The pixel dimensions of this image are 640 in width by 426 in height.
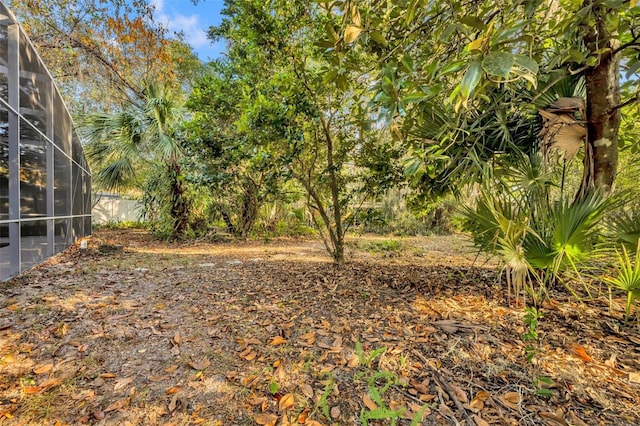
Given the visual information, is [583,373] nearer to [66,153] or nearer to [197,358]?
[197,358]

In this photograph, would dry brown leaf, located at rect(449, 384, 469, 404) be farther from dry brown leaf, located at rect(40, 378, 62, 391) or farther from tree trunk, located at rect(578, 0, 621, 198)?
dry brown leaf, located at rect(40, 378, 62, 391)

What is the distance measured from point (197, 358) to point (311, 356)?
79 cm

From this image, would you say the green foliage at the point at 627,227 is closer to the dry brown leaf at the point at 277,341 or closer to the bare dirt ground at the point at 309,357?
the bare dirt ground at the point at 309,357

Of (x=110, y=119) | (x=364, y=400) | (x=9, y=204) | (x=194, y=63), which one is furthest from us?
(x=194, y=63)

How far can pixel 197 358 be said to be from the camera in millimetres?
2025

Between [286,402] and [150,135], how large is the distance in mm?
7249

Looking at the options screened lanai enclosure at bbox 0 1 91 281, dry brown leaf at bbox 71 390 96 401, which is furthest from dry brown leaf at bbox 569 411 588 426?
screened lanai enclosure at bbox 0 1 91 281

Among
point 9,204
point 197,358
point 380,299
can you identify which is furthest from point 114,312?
point 380,299

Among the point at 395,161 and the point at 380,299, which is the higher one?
the point at 395,161

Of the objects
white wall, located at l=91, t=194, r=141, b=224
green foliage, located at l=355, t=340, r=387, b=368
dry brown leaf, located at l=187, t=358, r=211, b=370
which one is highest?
white wall, located at l=91, t=194, r=141, b=224

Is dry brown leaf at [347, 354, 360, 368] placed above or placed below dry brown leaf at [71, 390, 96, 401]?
above

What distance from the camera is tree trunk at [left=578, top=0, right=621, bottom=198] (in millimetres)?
2430

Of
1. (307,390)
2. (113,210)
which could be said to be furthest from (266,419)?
(113,210)

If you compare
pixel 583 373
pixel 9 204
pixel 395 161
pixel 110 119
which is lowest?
pixel 583 373
